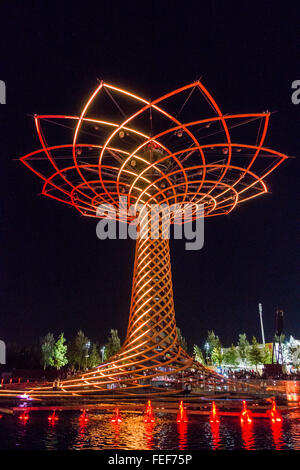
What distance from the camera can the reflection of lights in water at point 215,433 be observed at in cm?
→ 854

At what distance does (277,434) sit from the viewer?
32.3ft

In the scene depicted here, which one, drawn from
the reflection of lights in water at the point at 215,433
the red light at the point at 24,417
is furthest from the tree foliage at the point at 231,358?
the red light at the point at 24,417

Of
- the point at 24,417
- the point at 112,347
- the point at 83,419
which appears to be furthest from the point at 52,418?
the point at 112,347

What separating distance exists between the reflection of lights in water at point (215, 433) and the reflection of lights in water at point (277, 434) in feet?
4.82

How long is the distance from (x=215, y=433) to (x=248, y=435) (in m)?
0.94

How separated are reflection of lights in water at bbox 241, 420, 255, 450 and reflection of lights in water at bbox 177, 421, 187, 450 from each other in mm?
1546

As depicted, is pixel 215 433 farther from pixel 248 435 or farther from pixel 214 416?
pixel 214 416

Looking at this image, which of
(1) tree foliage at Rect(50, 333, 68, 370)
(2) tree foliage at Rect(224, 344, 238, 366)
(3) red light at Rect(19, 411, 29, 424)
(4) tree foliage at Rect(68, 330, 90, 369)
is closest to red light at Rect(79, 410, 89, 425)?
(3) red light at Rect(19, 411, 29, 424)

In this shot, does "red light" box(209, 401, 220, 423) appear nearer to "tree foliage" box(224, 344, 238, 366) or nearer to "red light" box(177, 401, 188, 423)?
"red light" box(177, 401, 188, 423)

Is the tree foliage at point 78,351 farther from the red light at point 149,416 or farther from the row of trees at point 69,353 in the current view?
the red light at point 149,416

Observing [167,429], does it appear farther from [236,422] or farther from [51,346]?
[51,346]

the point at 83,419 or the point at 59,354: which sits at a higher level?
the point at 83,419
